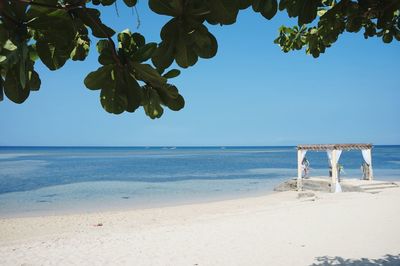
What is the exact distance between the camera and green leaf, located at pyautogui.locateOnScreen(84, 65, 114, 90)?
36.1 inches

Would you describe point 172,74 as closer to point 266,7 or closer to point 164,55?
point 164,55

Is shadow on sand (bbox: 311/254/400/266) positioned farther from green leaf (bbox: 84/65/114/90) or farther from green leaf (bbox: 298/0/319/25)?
green leaf (bbox: 84/65/114/90)

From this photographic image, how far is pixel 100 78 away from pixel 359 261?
627 cm

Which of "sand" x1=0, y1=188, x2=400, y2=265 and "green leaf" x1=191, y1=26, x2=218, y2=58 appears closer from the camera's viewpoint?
"green leaf" x1=191, y1=26, x2=218, y2=58

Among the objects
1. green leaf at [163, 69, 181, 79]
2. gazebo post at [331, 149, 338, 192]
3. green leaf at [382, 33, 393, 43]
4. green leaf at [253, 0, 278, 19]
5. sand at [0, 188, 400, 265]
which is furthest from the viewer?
gazebo post at [331, 149, 338, 192]

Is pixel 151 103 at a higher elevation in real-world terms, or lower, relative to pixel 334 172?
higher

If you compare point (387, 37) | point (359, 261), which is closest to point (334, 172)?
point (359, 261)

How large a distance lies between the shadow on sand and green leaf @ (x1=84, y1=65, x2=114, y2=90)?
5.85 meters

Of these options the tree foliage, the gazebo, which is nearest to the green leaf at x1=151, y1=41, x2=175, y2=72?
the tree foliage

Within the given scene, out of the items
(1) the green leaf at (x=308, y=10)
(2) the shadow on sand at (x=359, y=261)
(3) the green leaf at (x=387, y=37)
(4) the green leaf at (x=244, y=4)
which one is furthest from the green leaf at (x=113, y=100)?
(2) the shadow on sand at (x=359, y=261)

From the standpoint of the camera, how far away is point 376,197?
43.8ft

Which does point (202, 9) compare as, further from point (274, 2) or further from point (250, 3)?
point (274, 2)

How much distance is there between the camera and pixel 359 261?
5.97 metres

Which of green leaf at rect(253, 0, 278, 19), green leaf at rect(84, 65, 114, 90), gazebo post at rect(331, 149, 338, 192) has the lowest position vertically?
gazebo post at rect(331, 149, 338, 192)
